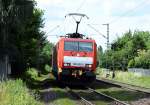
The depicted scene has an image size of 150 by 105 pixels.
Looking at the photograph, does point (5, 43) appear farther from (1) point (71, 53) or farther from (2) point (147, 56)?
(2) point (147, 56)

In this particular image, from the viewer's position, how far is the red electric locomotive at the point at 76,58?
114ft

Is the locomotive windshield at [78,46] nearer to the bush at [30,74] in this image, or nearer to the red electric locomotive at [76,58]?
the red electric locomotive at [76,58]

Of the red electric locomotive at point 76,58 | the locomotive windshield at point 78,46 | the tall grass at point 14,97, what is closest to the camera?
the tall grass at point 14,97

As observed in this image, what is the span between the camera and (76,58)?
115 feet

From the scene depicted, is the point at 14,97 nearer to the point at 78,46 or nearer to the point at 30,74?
the point at 78,46

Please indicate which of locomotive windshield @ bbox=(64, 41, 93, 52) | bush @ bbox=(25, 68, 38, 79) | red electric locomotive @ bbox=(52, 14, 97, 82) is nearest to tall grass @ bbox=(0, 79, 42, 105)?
red electric locomotive @ bbox=(52, 14, 97, 82)

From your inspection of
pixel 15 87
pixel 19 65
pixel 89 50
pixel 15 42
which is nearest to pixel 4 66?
pixel 15 42

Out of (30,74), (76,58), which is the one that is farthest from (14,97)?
(30,74)

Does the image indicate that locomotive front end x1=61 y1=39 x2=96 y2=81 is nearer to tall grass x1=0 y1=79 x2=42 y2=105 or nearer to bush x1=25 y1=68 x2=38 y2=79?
tall grass x1=0 y1=79 x2=42 y2=105

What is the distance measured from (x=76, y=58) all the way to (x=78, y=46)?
1.00 metres

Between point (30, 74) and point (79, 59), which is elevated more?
point (79, 59)

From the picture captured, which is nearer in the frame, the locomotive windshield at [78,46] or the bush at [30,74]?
the locomotive windshield at [78,46]

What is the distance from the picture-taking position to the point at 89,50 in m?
35.3

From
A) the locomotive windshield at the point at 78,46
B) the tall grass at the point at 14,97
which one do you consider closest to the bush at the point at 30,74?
the locomotive windshield at the point at 78,46
